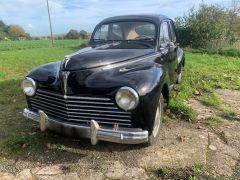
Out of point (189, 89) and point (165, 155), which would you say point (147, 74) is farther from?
point (189, 89)

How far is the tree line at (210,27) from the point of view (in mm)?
16219

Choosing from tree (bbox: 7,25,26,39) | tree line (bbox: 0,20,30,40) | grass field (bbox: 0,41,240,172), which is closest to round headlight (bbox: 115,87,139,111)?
grass field (bbox: 0,41,240,172)

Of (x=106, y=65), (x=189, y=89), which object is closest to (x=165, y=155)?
(x=106, y=65)

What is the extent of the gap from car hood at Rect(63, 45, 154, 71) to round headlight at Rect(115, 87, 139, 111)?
0.61 meters

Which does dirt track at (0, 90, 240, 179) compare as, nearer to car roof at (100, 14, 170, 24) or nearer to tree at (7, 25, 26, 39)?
car roof at (100, 14, 170, 24)

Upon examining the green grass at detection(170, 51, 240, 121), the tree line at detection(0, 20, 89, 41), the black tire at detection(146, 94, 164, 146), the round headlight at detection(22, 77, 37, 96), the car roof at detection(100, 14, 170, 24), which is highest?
the car roof at detection(100, 14, 170, 24)

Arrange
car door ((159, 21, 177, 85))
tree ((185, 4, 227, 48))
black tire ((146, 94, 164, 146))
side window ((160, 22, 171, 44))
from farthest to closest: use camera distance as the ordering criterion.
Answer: tree ((185, 4, 227, 48)) → side window ((160, 22, 171, 44)) → car door ((159, 21, 177, 85)) → black tire ((146, 94, 164, 146))

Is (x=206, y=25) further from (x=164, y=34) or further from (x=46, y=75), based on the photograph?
(x=46, y=75)

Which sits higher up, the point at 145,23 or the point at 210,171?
the point at 145,23

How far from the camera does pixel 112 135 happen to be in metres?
3.68

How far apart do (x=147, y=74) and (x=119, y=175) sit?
1.23 metres

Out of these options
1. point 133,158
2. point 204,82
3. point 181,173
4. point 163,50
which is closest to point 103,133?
point 133,158

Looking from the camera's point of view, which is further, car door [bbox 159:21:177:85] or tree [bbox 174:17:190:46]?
tree [bbox 174:17:190:46]

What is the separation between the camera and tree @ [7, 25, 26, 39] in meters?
57.0
